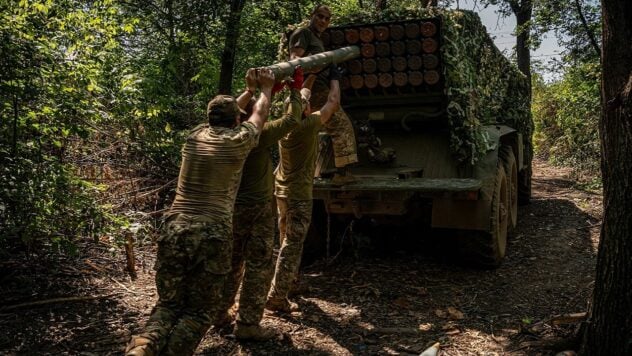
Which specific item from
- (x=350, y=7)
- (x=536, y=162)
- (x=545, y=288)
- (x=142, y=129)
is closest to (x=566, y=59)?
(x=350, y=7)

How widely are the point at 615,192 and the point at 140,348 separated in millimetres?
2937

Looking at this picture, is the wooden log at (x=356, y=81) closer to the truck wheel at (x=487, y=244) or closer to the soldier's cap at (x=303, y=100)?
the soldier's cap at (x=303, y=100)

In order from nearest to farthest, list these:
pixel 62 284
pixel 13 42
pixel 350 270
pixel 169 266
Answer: pixel 169 266 < pixel 13 42 < pixel 62 284 < pixel 350 270

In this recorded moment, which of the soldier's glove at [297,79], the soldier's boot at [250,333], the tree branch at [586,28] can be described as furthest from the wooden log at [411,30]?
the tree branch at [586,28]

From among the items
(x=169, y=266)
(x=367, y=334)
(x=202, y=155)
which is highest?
(x=202, y=155)

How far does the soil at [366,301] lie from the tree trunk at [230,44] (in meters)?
3.54

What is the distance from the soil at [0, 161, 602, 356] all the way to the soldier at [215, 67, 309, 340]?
24cm

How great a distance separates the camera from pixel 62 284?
5.19 m

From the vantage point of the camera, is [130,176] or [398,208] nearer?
[398,208]

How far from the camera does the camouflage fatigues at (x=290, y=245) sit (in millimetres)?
4754

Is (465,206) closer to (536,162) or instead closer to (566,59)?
(566,59)

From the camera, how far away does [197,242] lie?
339cm

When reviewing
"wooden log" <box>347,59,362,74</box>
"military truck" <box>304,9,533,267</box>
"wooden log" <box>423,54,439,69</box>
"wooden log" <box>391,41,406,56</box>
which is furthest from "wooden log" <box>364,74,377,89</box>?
"wooden log" <box>423,54,439,69</box>

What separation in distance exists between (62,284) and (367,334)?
9.50 ft
